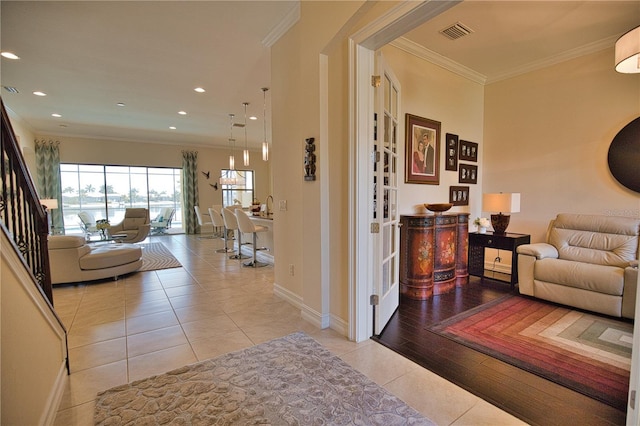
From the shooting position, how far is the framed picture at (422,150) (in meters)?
3.88

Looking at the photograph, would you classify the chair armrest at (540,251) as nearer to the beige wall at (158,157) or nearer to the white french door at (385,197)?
the white french door at (385,197)

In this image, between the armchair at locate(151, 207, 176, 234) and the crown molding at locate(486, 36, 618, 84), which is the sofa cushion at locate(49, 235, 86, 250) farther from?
the crown molding at locate(486, 36, 618, 84)

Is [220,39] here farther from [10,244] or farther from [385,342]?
[385,342]

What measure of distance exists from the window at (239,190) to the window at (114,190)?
4.99ft

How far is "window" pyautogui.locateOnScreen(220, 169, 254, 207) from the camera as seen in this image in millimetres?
10797

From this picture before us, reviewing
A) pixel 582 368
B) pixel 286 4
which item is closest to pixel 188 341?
pixel 582 368

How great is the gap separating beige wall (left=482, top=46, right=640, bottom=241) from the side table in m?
0.73

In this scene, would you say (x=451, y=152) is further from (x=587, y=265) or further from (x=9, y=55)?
(x=9, y=55)

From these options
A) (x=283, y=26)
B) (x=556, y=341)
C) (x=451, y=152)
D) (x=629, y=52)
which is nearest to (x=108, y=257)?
(x=283, y=26)

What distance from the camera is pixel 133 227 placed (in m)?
7.59

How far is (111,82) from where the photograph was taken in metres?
4.75

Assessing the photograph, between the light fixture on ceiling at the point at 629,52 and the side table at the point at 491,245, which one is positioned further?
the side table at the point at 491,245

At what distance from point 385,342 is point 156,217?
945cm

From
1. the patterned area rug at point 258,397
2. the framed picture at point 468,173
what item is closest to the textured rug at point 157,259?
the patterned area rug at point 258,397
